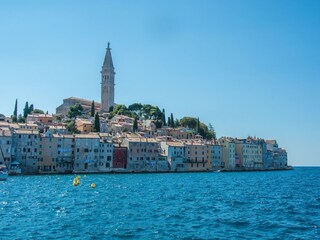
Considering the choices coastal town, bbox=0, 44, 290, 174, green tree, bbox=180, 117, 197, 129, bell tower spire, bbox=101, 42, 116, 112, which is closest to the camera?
coastal town, bbox=0, 44, 290, 174

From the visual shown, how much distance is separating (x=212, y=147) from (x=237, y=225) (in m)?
77.8

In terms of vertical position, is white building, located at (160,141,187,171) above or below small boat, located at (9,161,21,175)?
above

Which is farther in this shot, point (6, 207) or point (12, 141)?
point (12, 141)

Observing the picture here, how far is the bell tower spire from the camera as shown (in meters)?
134

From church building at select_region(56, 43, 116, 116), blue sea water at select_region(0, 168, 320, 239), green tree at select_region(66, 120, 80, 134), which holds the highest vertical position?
church building at select_region(56, 43, 116, 116)

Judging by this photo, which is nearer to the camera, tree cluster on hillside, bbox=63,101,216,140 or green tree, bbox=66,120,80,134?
green tree, bbox=66,120,80,134

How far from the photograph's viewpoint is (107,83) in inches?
5290

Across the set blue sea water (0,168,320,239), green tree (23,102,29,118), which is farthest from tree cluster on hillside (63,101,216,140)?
blue sea water (0,168,320,239)

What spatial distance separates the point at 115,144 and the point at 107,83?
177 ft

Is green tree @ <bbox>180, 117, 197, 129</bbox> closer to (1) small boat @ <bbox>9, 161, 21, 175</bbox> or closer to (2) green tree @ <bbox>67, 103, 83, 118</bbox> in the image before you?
(2) green tree @ <bbox>67, 103, 83, 118</bbox>

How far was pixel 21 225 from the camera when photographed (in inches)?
794

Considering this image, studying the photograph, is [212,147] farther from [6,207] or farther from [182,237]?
[182,237]

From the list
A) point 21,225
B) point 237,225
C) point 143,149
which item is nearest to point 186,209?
point 237,225

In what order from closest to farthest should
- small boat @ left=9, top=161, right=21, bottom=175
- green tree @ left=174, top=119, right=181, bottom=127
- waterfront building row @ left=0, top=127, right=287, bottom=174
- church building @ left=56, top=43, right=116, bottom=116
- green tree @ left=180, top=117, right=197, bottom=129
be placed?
small boat @ left=9, top=161, right=21, bottom=175 → waterfront building row @ left=0, top=127, right=287, bottom=174 → green tree @ left=180, top=117, right=197, bottom=129 → green tree @ left=174, top=119, right=181, bottom=127 → church building @ left=56, top=43, right=116, bottom=116
